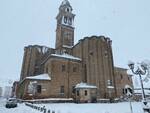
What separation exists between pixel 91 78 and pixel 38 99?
1212 centimetres

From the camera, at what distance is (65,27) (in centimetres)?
5000

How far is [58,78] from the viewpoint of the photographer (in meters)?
34.3

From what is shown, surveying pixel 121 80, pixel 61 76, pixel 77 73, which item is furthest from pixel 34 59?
pixel 121 80

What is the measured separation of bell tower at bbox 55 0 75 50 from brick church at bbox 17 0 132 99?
381 cm

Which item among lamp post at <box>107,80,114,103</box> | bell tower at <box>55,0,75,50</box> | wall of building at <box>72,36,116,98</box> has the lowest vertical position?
lamp post at <box>107,80,114,103</box>

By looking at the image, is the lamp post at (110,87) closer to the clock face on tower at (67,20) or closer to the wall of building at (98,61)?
the wall of building at (98,61)

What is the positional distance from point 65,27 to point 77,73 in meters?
18.4

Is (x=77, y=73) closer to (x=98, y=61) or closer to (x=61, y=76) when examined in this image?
(x=61, y=76)

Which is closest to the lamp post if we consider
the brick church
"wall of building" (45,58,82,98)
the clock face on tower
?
the brick church

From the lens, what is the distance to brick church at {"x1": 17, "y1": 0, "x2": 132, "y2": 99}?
3231 centimetres

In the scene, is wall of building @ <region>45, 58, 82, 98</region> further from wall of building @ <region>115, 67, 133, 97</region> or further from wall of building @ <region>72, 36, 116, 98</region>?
wall of building @ <region>115, 67, 133, 97</region>

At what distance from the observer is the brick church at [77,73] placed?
32.3 meters

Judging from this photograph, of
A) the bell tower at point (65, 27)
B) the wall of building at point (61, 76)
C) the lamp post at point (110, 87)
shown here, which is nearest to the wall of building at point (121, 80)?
the lamp post at point (110, 87)

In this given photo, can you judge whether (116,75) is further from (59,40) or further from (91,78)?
(59,40)
